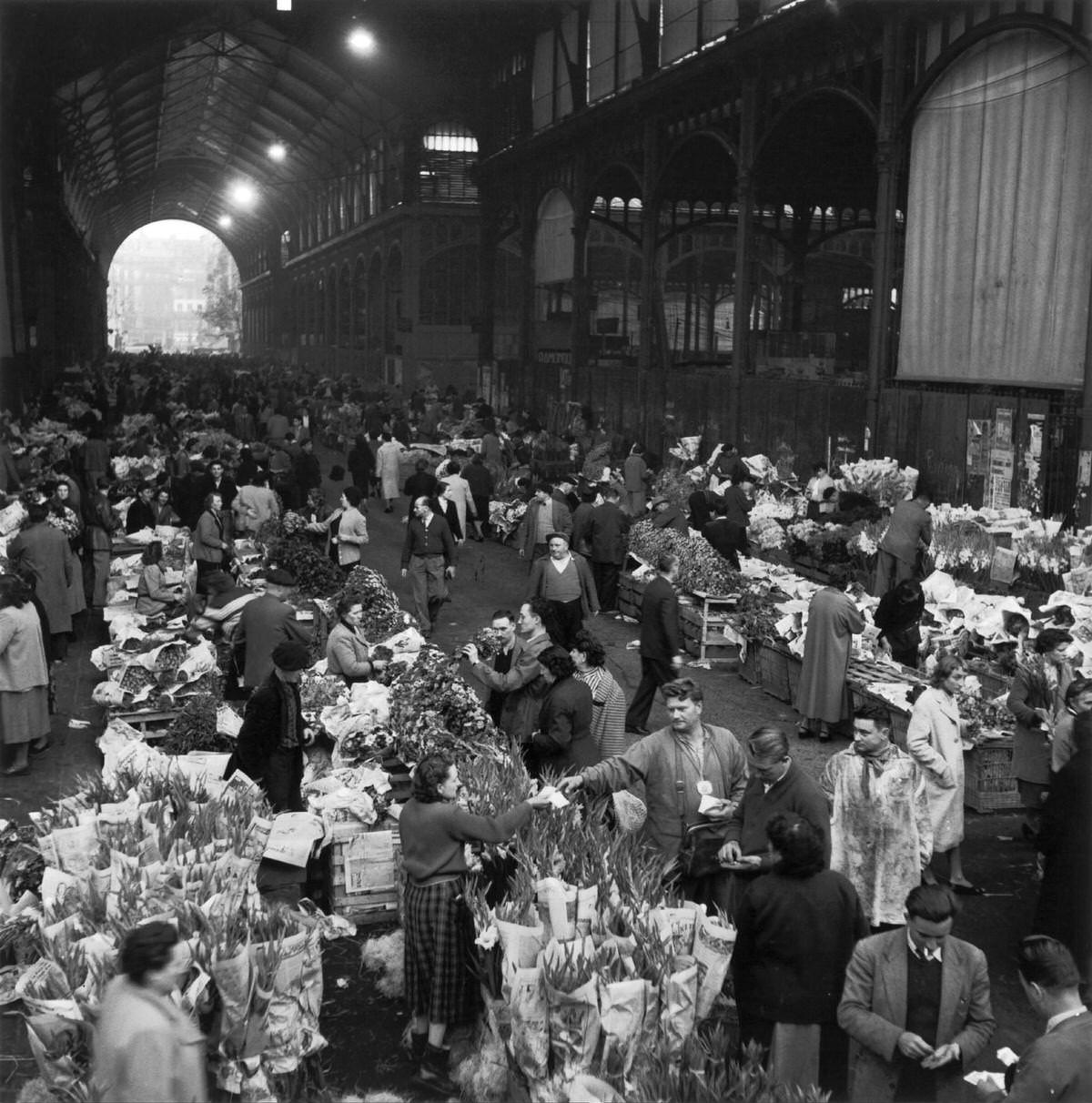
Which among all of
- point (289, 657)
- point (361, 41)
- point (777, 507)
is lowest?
point (777, 507)

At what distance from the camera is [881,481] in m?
18.6

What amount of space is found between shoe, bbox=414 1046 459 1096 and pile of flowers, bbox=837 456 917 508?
13885 mm

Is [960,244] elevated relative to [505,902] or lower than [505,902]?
elevated

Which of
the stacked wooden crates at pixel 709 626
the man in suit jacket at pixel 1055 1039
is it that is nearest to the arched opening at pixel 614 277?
the stacked wooden crates at pixel 709 626

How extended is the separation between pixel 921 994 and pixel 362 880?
3.17m

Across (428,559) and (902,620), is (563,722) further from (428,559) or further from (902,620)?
(428,559)

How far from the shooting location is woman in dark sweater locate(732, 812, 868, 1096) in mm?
4738

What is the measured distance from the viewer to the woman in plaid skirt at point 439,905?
5445 mm

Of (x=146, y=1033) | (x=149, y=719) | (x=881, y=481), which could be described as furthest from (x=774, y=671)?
(x=146, y=1033)

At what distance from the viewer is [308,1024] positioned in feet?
17.1

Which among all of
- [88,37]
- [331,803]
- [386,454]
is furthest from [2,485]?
[88,37]

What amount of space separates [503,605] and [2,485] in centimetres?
677

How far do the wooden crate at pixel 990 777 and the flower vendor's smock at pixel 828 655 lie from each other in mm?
1403

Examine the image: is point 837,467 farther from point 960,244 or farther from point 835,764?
point 835,764
